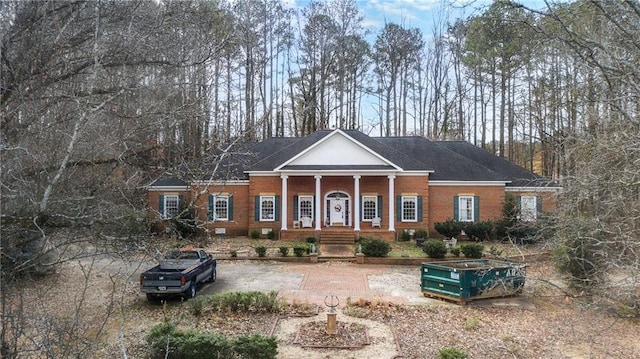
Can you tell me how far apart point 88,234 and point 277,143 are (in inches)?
1053

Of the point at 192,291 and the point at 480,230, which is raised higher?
the point at 480,230

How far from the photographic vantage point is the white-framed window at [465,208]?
26438 millimetres

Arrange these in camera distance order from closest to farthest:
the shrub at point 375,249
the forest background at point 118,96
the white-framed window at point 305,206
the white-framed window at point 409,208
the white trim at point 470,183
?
the forest background at point 118,96 → the shrub at point 375,249 → the white-framed window at point 409,208 → the white trim at point 470,183 → the white-framed window at point 305,206

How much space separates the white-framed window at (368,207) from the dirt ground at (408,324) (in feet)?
41.9

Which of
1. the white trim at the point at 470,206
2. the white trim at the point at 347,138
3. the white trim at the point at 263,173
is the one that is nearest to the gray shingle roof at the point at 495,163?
the white trim at the point at 470,206

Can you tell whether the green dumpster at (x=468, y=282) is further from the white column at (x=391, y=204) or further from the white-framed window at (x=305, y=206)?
the white-framed window at (x=305, y=206)

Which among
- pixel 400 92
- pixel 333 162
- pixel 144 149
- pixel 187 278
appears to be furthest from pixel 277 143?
pixel 144 149

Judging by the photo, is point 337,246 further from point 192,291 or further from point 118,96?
point 118,96

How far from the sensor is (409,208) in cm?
2634

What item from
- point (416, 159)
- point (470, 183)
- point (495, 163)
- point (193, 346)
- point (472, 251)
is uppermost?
point (416, 159)

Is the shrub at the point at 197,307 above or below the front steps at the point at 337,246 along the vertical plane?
below

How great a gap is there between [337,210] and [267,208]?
4.37 m

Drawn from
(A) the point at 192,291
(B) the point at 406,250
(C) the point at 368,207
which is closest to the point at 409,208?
(C) the point at 368,207

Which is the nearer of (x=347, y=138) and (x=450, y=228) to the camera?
(x=450, y=228)
